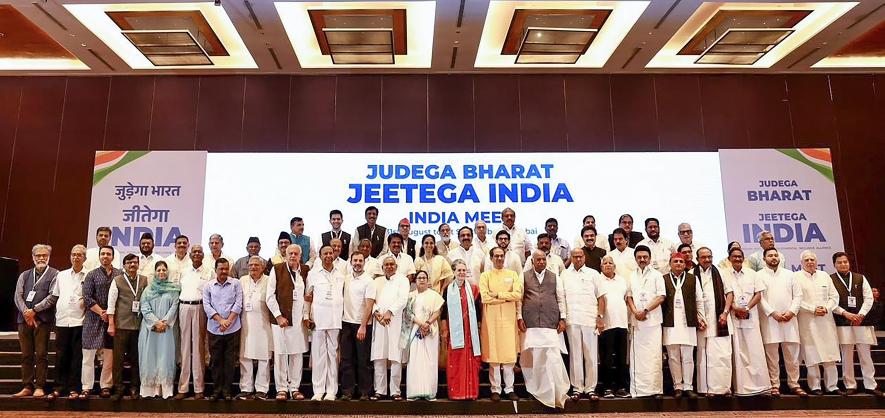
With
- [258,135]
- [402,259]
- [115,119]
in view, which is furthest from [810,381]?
[115,119]

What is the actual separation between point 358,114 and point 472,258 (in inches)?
141

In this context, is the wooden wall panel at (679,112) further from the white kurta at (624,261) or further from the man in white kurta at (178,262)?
the man in white kurta at (178,262)

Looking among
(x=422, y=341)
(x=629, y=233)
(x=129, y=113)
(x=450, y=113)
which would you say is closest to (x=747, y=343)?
(x=629, y=233)

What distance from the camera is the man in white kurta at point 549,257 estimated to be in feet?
19.5

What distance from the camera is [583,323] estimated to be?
546 cm

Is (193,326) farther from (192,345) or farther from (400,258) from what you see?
(400,258)

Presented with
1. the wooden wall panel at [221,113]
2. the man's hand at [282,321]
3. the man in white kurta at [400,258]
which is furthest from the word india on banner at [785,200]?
the wooden wall panel at [221,113]

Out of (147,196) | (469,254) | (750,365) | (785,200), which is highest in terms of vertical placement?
(147,196)

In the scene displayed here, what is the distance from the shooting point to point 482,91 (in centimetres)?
894

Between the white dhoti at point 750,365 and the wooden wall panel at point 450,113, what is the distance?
4496 mm

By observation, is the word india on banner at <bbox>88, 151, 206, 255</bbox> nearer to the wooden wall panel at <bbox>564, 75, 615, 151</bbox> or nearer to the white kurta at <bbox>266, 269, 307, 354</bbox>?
the white kurta at <bbox>266, 269, 307, 354</bbox>

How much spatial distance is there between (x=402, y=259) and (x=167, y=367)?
243 centimetres

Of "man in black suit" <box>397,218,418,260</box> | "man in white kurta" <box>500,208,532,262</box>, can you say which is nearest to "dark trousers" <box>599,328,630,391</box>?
"man in white kurta" <box>500,208,532,262</box>

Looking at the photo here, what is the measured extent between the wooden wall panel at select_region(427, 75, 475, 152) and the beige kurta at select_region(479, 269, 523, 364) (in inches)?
139
